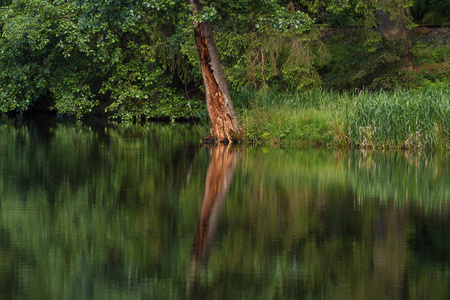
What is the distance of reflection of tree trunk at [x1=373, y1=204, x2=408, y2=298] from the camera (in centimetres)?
682

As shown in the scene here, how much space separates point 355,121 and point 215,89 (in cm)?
403

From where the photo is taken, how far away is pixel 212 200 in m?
11.3

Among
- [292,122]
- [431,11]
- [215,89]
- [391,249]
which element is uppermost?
[431,11]

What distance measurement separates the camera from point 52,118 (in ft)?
121

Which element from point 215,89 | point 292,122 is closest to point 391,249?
point 292,122

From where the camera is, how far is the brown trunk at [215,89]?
21.7 meters

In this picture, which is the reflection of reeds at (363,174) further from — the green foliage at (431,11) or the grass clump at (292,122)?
the green foliage at (431,11)

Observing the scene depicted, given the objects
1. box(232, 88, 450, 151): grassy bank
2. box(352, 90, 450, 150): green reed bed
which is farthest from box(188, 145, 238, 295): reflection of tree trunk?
box(352, 90, 450, 150): green reed bed

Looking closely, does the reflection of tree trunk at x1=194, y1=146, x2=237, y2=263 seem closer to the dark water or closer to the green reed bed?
the dark water

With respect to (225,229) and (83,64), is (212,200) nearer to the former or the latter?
(225,229)

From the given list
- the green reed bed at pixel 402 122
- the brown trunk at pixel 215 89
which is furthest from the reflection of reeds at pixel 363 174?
the brown trunk at pixel 215 89

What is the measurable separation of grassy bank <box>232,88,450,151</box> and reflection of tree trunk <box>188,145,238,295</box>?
2.17 meters

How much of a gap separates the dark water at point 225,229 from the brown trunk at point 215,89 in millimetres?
4533

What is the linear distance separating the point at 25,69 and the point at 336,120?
48.2 ft
